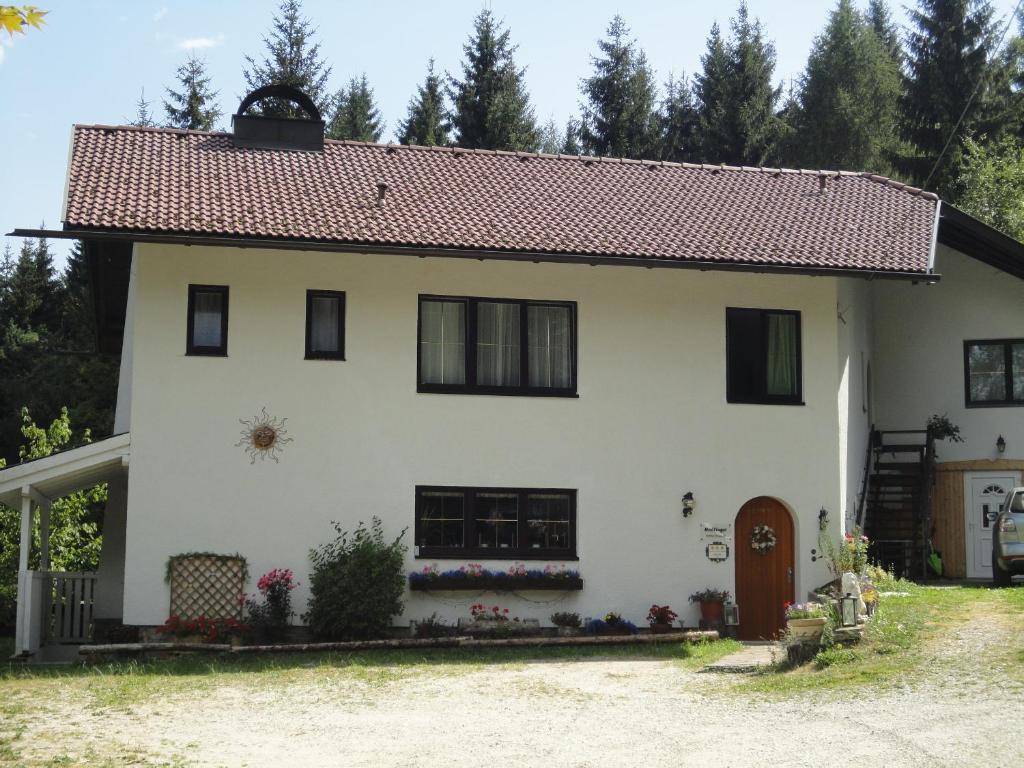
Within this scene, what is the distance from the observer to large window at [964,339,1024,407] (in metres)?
26.3

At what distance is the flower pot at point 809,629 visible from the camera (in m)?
15.6

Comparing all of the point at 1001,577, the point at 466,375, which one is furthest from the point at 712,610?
the point at 466,375

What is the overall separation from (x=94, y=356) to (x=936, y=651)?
35.0 m

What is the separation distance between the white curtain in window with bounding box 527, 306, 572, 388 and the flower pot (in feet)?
20.4

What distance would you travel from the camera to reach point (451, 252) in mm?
19297

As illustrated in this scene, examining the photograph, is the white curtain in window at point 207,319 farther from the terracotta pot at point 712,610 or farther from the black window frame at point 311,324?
the terracotta pot at point 712,610

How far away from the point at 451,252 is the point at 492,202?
101 inches

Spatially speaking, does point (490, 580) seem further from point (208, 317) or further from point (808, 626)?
point (208, 317)

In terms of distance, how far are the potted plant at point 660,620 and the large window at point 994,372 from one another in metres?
9.93

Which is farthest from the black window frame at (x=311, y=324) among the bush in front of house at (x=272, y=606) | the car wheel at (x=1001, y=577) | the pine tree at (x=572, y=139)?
the pine tree at (x=572, y=139)

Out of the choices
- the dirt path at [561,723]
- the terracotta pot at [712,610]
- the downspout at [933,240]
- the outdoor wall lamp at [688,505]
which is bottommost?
the dirt path at [561,723]

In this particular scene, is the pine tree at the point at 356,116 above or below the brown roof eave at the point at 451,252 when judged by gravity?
above

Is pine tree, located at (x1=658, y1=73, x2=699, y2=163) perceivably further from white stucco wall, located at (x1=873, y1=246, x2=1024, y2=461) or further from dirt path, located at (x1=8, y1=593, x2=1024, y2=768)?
dirt path, located at (x1=8, y1=593, x2=1024, y2=768)

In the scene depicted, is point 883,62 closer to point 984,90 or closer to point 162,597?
point 984,90
